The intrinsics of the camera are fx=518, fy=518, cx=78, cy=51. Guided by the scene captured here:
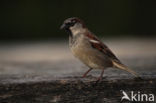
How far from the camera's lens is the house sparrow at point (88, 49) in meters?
4.06

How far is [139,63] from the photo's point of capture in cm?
475

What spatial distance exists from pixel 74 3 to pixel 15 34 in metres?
1.48

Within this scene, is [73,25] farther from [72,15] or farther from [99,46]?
[72,15]

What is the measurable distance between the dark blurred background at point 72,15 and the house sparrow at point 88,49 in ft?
22.1

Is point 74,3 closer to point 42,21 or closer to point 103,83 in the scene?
point 42,21

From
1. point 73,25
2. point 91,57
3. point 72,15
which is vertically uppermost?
point 72,15

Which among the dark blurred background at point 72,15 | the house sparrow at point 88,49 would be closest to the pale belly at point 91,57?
the house sparrow at point 88,49

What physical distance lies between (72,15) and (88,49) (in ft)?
23.0

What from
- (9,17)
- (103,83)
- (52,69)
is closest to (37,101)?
(103,83)

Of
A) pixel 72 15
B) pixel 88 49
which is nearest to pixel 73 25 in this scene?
pixel 88 49

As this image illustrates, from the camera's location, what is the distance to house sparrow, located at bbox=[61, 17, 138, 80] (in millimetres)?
4059

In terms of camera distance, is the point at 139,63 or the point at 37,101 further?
the point at 139,63

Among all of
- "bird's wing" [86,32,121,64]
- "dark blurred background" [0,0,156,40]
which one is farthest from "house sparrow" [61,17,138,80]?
"dark blurred background" [0,0,156,40]

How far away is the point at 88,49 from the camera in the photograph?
13.5 feet
